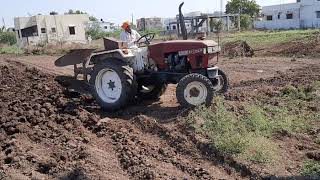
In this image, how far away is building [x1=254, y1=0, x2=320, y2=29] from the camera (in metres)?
56.3

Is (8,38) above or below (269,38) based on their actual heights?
above

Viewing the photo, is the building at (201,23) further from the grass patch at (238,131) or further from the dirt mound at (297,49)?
the grass patch at (238,131)

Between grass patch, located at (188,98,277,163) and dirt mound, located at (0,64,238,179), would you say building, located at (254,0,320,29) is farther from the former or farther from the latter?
dirt mound, located at (0,64,238,179)

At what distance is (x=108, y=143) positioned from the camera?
7.57 m

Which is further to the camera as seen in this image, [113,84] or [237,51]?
[237,51]

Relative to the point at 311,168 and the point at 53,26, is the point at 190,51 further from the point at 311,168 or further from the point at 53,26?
the point at 53,26

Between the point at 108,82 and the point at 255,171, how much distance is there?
13.7 feet

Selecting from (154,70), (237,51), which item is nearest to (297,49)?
(237,51)

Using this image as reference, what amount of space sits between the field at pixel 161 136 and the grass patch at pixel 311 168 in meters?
0.01

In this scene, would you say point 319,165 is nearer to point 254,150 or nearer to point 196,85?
point 254,150

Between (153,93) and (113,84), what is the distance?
118 cm

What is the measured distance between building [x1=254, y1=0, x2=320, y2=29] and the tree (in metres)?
2.79

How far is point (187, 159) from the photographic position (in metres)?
6.86

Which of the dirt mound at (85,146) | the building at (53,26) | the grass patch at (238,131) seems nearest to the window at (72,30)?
the building at (53,26)
